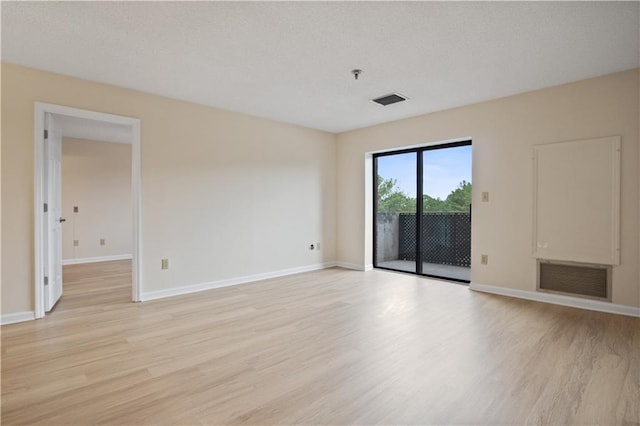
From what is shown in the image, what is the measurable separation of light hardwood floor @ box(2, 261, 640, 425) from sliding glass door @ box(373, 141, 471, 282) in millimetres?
1302

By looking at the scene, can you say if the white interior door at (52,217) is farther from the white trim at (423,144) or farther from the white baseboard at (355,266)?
the white trim at (423,144)

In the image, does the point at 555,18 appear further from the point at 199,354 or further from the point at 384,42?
the point at 199,354

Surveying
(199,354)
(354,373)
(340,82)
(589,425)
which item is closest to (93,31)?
(340,82)

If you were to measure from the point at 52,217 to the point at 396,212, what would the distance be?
471 centimetres

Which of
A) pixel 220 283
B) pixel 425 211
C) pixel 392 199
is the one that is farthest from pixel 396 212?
pixel 220 283

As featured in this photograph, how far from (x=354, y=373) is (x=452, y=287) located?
280 centimetres

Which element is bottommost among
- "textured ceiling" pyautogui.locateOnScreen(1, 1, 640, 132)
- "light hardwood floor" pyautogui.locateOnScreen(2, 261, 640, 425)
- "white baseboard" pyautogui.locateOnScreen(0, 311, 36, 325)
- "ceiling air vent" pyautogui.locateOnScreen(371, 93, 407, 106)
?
"light hardwood floor" pyautogui.locateOnScreen(2, 261, 640, 425)

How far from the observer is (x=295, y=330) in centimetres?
292

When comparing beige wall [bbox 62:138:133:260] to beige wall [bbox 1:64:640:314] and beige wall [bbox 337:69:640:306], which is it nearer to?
beige wall [bbox 1:64:640:314]

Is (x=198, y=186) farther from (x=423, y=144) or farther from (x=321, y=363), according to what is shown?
(x=423, y=144)

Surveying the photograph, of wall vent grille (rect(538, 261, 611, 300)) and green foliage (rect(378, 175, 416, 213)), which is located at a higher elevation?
green foliage (rect(378, 175, 416, 213))

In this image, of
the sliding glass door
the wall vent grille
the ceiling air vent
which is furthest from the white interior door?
the wall vent grille

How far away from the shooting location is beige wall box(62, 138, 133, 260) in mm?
6461

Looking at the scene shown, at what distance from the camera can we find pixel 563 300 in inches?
145
